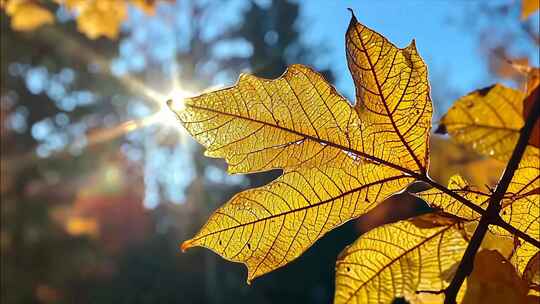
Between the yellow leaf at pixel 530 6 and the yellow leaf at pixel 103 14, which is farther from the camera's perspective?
the yellow leaf at pixel 103 14

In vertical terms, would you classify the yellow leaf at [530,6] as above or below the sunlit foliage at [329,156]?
above

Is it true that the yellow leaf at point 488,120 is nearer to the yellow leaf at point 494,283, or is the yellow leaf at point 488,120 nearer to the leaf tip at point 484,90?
the leaf tip at point 484,90

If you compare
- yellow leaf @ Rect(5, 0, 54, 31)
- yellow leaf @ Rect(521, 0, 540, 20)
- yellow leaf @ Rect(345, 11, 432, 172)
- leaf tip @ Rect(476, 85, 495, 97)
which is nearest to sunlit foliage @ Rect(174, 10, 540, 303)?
yellow leaf @ Rect(345, 11, 432, 172)

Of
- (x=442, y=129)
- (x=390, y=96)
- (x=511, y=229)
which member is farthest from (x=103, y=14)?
(x=511, y=229)

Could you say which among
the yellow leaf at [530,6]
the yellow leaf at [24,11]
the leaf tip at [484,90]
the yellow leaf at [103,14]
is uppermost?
the yellow leaf at [24,11]

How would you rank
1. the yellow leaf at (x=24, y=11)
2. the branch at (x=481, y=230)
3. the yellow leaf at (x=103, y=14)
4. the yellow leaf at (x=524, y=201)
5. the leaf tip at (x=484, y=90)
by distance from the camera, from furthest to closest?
the yellow leaf at (x=24, y=11)
the yellow leaf at (x=103, y=14)
the leaf tip at (x=484, y=90)
the yellow leaf at (x=524, y=201)
the branch at (x=481, y=230)

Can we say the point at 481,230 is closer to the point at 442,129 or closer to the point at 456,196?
the point at 456,196

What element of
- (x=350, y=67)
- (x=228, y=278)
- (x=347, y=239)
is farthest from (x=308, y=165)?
(x=228, y=278)

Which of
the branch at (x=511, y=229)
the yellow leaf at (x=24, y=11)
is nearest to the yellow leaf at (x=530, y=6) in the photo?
the branch at (x=511, y=229)
